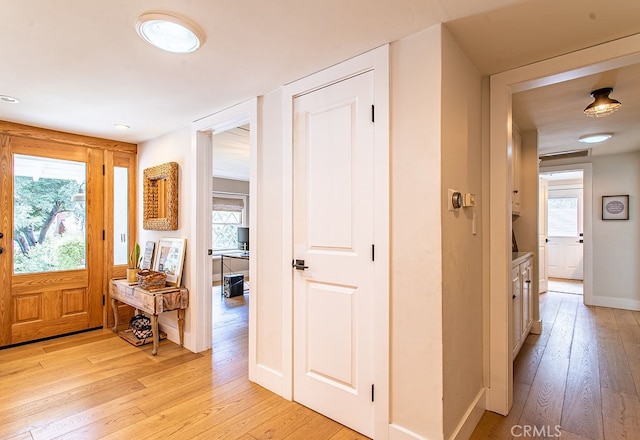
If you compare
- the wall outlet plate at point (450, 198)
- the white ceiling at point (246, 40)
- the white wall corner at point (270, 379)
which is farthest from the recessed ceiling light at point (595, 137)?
the white wall corner at point (270, 379)

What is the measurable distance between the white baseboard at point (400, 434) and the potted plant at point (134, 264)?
3041 millimetres

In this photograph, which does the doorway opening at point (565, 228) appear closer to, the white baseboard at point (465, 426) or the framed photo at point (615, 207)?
the framed photo at point (615, 207)

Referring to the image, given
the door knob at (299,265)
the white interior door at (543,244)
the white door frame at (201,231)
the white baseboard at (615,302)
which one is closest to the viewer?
the door knob at (299,265)

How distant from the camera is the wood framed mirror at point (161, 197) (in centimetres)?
338

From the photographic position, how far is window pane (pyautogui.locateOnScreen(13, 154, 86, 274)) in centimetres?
332

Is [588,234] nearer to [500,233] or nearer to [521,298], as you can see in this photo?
[521,298]

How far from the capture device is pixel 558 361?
9.45 ft

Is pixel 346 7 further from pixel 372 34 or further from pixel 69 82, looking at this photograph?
pixel 69 82

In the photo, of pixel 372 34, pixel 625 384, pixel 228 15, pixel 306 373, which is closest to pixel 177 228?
pixel 306 373

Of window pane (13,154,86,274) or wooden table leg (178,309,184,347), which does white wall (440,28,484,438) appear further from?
window pane (13,154,86,274)

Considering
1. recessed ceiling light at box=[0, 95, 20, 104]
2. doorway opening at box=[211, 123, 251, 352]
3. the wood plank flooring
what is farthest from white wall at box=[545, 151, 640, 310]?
recessed ceiling light at box=[0, 95, 20, 104]

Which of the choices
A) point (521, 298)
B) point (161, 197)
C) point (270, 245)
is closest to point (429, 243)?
point (270, 245)

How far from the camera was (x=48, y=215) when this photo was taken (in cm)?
349

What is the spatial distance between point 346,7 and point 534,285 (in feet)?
11.6
